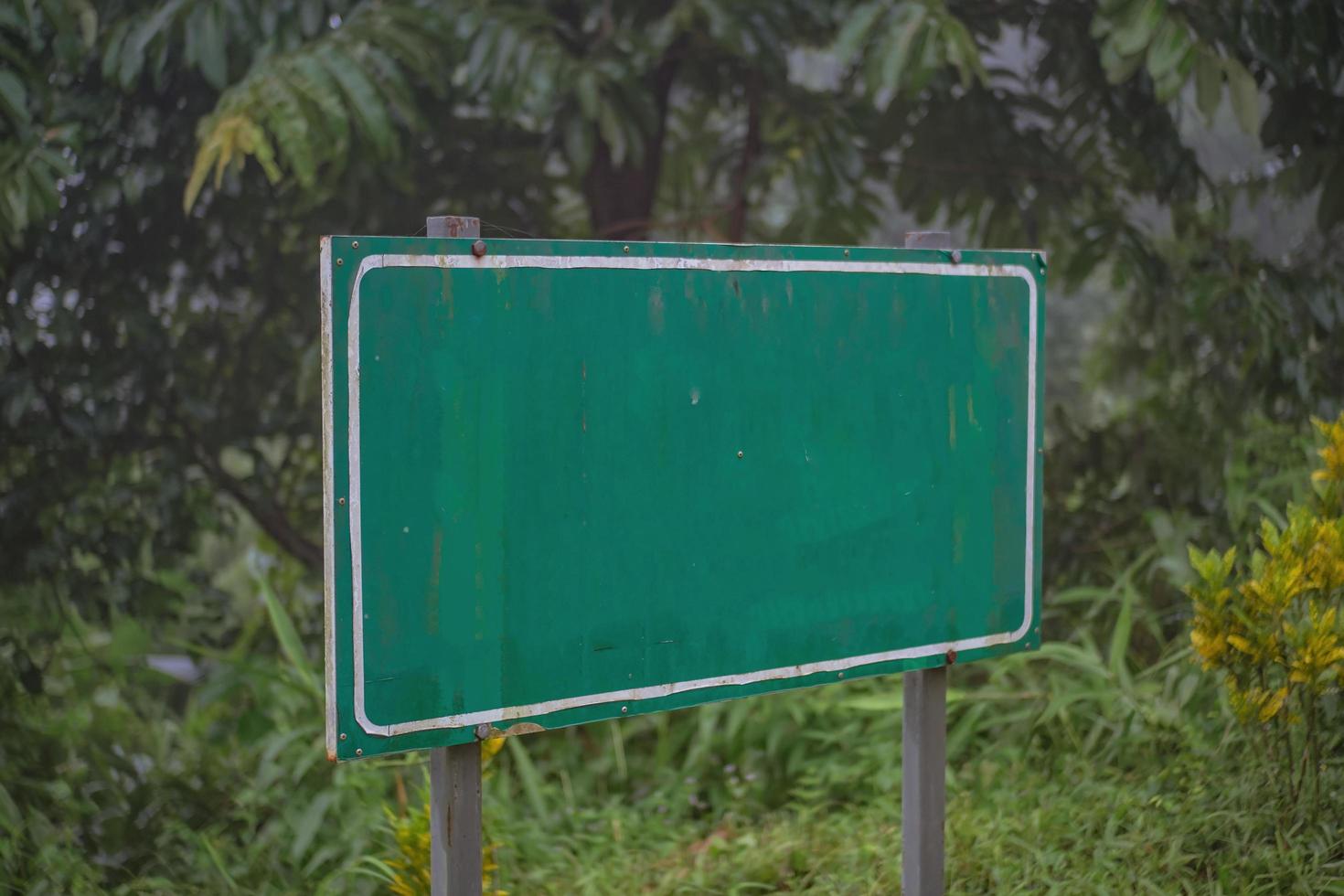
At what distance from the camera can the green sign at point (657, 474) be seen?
5.86ft

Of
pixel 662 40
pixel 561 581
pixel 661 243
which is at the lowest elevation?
pixel 561 581

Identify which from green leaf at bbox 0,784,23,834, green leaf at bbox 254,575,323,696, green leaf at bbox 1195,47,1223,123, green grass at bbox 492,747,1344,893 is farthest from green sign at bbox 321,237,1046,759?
green leaf at bbox 254,575,323,696

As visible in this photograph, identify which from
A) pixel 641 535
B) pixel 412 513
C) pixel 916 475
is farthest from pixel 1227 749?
pixel 412 513

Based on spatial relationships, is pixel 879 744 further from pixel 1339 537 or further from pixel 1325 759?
pixel 1339 537

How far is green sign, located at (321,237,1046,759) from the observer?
1787mm

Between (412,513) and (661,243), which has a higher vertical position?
(661,243)

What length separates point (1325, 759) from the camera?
9.09ft

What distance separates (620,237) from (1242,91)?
2.03 meters

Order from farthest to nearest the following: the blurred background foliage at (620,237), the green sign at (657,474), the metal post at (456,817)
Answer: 1. the blurred background foliage at (620,237)
2. the metal post at (456,817)
3. the green sign at (657,474)

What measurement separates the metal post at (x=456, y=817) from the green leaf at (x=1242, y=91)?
2308mm

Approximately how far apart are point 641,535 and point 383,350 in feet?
1.66

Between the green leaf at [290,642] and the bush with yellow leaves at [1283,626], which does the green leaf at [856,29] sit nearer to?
the bush with yellow leaves at [1283,626]

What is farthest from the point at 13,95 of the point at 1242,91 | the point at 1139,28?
the point at 1242,91

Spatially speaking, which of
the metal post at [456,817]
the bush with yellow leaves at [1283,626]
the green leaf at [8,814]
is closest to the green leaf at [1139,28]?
the bush with yellow leaves at [1283,626]
